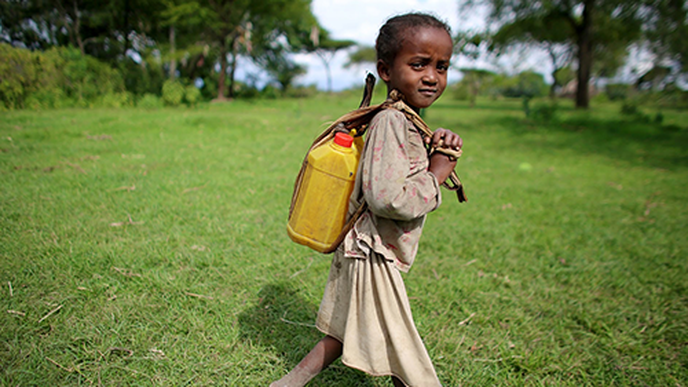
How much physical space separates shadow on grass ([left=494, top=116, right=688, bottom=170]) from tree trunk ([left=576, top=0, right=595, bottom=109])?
376 centimetres

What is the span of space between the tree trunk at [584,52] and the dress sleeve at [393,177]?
Result: 15.2 meters

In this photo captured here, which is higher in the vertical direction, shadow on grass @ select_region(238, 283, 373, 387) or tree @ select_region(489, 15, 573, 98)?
tree @ select_region(489, 15, 573, 98)

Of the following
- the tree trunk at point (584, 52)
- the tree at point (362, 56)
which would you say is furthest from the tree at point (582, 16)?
the tree at point (362, 56)

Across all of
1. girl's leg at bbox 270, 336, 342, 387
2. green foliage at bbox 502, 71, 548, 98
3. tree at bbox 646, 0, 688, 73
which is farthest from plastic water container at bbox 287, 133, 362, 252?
green foliage at bbox 502, 71, 548, 98

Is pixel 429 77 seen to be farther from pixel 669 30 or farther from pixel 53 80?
pixel 669 30

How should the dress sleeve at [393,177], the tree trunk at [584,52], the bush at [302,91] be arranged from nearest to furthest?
the dress sleeve at [393,177], the tree trunk at [584,52], the bush at [302,91]

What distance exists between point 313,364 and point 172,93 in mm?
12720

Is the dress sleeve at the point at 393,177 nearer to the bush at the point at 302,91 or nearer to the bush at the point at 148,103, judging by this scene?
the bush at the point at 148,103

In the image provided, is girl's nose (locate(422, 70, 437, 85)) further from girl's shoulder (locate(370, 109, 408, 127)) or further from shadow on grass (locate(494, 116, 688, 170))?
shadow on grass (locate(494, 116, 688, 170))

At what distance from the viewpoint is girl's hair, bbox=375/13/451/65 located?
4.83 ft

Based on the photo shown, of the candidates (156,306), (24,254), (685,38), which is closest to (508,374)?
(156,306)

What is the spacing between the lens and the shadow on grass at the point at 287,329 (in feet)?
7.00

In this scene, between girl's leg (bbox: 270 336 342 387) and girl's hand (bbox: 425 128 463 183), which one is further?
girl's leg (bbox: 270 336 342 387)

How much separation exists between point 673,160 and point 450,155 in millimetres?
9190
